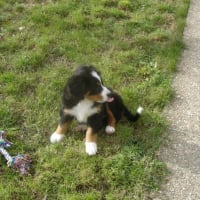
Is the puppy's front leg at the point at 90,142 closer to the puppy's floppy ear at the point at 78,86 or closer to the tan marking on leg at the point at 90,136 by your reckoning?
the tan marking on leg at the point at 90,136

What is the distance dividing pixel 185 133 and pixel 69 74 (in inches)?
68.6

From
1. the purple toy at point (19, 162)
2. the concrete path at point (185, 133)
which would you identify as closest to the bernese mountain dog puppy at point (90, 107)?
the purple toy at point (19, 162)

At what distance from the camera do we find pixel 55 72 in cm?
545

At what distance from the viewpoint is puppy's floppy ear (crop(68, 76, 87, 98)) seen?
385 centimetres

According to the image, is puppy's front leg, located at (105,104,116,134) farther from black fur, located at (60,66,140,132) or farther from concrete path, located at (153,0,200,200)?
concrete path, located at (153,0,200,200)

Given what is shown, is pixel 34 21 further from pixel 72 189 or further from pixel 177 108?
pixel 72 189

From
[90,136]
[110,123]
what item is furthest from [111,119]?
[90,136]

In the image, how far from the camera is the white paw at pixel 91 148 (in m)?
4.19

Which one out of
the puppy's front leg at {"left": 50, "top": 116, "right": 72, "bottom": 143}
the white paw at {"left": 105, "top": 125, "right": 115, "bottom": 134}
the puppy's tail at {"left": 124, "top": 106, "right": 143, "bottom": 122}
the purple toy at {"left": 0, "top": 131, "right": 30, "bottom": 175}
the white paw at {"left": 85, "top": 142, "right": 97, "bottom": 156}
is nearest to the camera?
the purple toy at {"left": 0, "top": 131, "right": 30, "bottom": 175}

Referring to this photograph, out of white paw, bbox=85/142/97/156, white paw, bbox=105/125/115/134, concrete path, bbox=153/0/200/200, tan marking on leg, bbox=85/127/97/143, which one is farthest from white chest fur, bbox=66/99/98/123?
concrete path, bbox=153/0/200/200

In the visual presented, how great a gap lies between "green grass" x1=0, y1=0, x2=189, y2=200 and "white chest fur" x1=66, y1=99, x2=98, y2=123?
1.16ft

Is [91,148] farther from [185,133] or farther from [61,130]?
[185,133]

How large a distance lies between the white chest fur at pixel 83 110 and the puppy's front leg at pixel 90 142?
0.57ft

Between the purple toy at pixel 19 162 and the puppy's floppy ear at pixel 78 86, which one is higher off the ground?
the puppy's floppy ear at pixel 78 86
